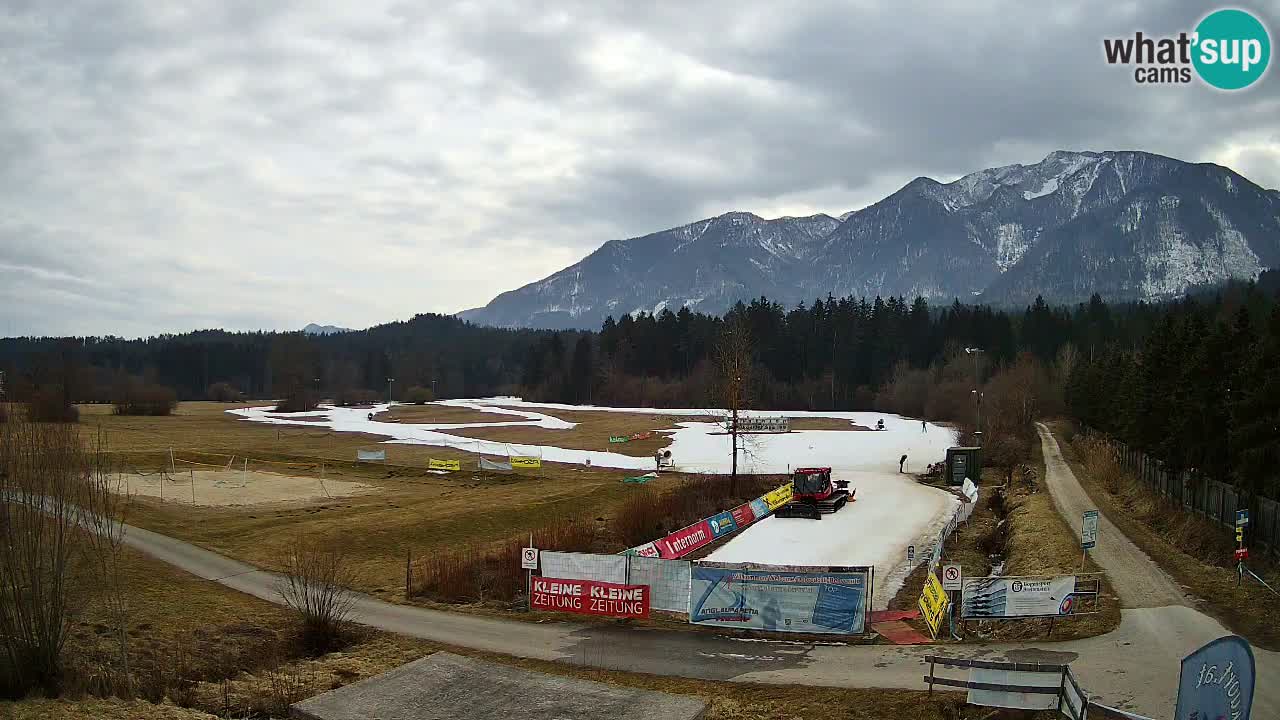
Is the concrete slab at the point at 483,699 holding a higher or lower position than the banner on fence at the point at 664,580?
lower

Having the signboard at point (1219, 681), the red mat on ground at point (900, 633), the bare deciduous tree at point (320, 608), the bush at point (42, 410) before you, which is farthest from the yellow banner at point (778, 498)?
the signboard at point (1219, 681)

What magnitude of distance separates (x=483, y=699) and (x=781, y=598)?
8.32 metres

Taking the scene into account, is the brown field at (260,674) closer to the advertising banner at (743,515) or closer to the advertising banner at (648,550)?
the advertising banner at (648,550)

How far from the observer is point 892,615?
21891 millimetres

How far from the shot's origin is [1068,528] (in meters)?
32.5

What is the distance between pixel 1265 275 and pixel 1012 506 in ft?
624

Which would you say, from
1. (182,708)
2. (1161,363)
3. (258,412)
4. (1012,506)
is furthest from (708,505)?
(258,412)

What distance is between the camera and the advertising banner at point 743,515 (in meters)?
37.8

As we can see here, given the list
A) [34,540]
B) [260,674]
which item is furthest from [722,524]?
[34,540]

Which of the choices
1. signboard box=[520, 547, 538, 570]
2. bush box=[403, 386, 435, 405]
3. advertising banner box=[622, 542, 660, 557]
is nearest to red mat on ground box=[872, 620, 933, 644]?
advertising banner box=[622, 542, 660, 557]

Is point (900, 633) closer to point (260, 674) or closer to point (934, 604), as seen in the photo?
point (934, 604)

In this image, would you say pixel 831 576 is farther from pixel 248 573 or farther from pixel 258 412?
pixel 258 412

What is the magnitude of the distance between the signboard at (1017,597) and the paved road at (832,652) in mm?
1191

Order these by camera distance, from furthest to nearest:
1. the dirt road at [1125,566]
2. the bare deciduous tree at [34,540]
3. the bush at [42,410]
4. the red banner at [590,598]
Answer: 1. the red banner at [590,598]
2. the dirt road at [1125,566]
3. the bush at [42,410]
4. the bare deciduous tree at [34,540]
